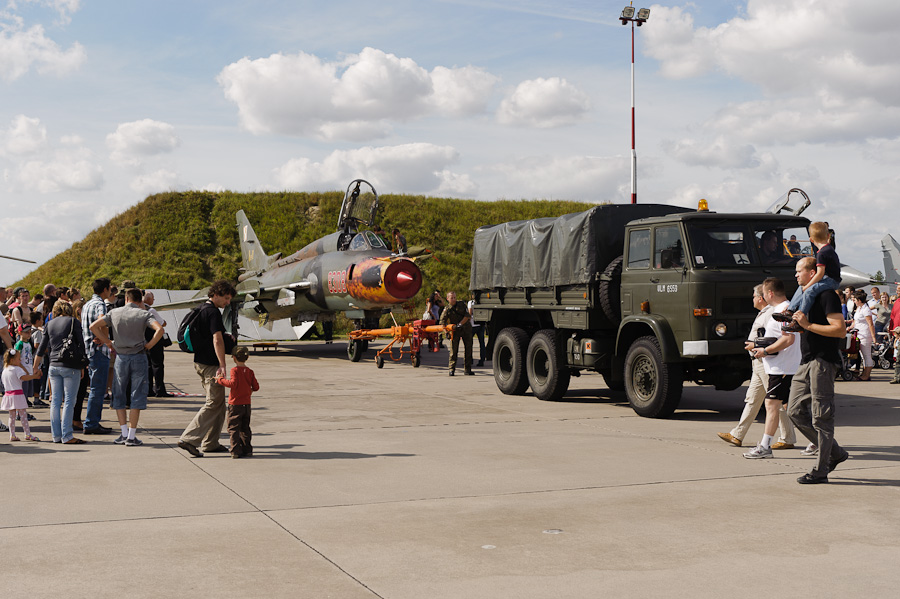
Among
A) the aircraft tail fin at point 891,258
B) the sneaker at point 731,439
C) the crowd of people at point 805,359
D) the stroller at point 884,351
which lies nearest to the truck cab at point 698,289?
the crowd of people at point 805,359

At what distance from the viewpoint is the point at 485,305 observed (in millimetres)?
15883

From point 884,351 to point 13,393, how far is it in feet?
58.5

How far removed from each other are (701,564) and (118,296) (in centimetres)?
1181

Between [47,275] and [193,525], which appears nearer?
[193,525]

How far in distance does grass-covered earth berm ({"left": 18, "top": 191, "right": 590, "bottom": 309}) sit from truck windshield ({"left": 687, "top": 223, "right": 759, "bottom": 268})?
33839 mm

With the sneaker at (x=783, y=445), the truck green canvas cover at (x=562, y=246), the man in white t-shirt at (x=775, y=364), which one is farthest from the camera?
the truck green canvas cover at (x=562, y=246)

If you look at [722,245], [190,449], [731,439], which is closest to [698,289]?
[722,245]

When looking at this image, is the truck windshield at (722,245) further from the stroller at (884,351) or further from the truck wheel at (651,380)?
the stroller at (884,351)

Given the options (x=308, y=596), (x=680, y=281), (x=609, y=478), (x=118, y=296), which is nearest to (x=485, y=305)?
(x=680, y=281)

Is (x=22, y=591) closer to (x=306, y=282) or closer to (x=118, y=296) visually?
(x=118, y=296)

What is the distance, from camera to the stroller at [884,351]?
63.9ft

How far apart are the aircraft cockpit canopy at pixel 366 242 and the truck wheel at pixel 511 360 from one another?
9.39 m

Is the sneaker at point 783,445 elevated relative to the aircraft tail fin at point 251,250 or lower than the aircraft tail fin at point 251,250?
lower

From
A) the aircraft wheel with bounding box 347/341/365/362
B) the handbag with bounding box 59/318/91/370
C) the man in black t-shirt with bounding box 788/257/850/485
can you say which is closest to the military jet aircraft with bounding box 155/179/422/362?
the aircraft wheel with bounding box 347/341/365/362
